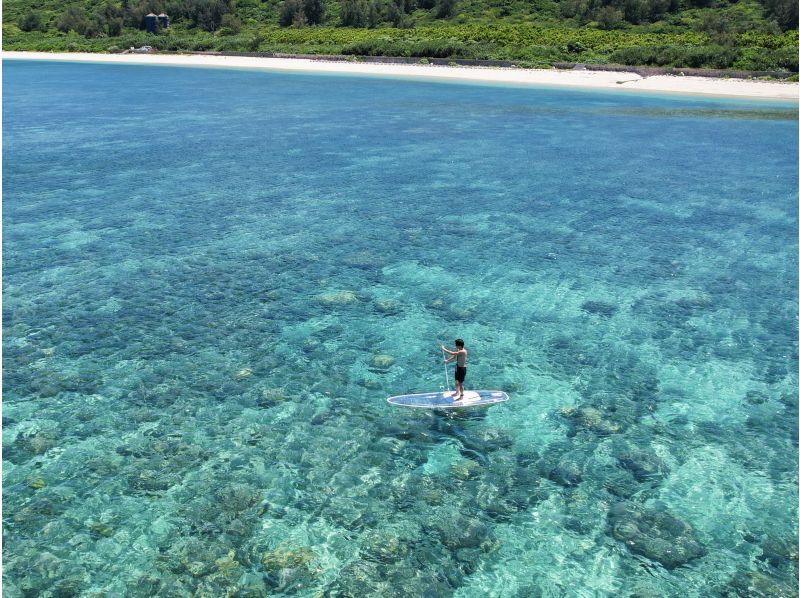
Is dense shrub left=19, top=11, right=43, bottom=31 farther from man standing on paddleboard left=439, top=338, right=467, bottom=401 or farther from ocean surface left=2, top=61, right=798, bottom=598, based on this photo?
man standing on paddleboard left=439, top=338, right=467, bottom=401

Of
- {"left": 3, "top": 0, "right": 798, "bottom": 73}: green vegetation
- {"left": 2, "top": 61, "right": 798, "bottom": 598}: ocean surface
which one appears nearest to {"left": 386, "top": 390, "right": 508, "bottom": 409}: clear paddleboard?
{"left": 2, "top": 61, "right": 798, "bottom": 598}: ocean surface

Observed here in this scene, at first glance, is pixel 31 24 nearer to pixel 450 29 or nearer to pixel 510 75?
pixel 450 29

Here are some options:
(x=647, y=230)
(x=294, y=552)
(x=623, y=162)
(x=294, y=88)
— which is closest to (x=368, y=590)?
(x=294, y=552)

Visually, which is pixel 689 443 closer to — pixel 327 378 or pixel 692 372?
pixel 692 372

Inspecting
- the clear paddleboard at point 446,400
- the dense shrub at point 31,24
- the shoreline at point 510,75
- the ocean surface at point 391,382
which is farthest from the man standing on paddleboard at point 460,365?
the dense shrub at point 31,24

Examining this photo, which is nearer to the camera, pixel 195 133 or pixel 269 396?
pixel 269 396

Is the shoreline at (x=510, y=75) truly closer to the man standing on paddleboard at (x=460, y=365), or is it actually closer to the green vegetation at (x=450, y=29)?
the green vegetation at (x=450, y=29)
